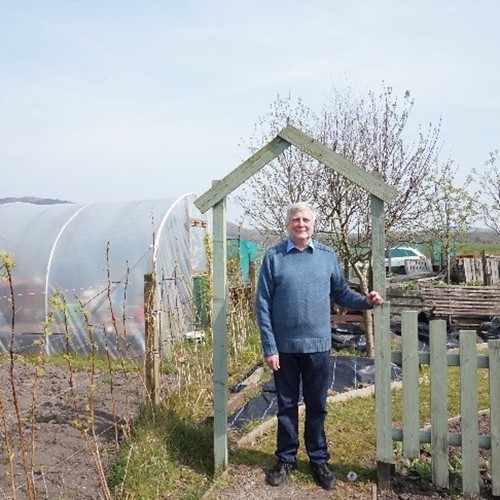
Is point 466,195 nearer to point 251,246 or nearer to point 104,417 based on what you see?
point 251,246

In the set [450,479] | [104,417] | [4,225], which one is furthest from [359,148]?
[450,479]

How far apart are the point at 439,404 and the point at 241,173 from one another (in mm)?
2034

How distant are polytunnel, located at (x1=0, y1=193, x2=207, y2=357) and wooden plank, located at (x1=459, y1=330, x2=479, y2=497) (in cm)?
611

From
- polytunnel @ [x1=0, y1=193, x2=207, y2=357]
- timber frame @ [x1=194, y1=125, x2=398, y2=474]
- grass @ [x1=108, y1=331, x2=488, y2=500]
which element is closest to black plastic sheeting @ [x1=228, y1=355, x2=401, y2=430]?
grass @ [x1=108, y1=331, x2=488, y2=500]

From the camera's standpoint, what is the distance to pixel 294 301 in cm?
398

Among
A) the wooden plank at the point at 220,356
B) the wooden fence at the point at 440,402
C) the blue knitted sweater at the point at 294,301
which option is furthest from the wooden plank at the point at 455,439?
the wooden plank at the point at 220,356

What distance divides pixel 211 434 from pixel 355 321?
597 centimetres

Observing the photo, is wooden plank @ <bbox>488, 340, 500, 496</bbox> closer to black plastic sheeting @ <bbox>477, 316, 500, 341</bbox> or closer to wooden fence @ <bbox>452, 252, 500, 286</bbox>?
black plastic sheeting @ <bbox>477, 316, 500, 341</bbox>

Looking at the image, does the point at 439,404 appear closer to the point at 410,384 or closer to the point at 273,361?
the point at 410,384

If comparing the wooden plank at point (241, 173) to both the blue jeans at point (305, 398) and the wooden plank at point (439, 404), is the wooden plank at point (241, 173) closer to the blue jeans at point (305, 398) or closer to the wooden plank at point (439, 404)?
the blue jeans at point (305, 398)

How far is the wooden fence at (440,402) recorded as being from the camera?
3896 mm

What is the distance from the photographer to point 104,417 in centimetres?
Result: 584

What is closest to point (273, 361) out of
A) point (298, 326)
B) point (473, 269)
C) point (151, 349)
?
point (298, 326)

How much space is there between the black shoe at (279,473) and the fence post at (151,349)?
1.51m
